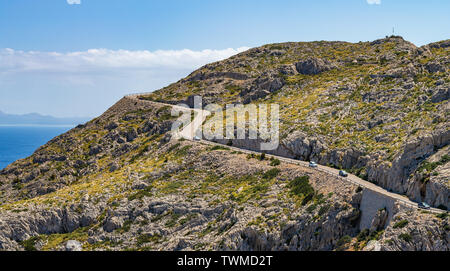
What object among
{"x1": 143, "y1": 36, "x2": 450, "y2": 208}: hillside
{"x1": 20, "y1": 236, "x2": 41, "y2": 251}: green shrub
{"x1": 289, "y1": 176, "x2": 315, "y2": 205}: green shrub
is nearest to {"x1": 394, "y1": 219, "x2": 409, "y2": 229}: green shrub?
{"x1": 143, "y1": 36, "x2": 450, "y2": 208}: hillside

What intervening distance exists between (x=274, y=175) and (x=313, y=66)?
56003mm

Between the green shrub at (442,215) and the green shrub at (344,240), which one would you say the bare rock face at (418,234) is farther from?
the green shrub at (344,240)

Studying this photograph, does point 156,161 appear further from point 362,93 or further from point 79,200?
point 362,93

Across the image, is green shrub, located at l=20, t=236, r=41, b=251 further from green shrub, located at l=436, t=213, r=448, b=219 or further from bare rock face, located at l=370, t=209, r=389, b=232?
green shrub, located at l=436, t=213, r=448, b=219

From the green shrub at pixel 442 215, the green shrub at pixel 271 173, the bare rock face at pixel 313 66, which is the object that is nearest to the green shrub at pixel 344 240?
the green shrub at pixel 442 215

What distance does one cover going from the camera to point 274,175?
6350cm

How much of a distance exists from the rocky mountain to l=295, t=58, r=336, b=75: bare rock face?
14.4 inches

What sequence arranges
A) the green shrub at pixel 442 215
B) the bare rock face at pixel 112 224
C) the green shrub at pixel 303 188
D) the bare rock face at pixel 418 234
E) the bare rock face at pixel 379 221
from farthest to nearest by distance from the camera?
the bare rock face at pixel 112 224
the green shrub at pixel 303 188
the bare rock face at pixel 379 221
the green shrub at pixel 442 215
the bare rock face at pixel 418 234

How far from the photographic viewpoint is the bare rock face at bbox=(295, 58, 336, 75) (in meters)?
110

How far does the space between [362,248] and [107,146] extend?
74008 mm

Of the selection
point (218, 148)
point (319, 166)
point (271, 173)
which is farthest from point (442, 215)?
point (218, 148)

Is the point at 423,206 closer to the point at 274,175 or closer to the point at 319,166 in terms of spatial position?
the point at 319,166

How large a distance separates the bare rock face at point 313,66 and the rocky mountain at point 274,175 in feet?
1.20

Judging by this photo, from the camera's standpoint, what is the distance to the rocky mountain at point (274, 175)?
48.0 meters
